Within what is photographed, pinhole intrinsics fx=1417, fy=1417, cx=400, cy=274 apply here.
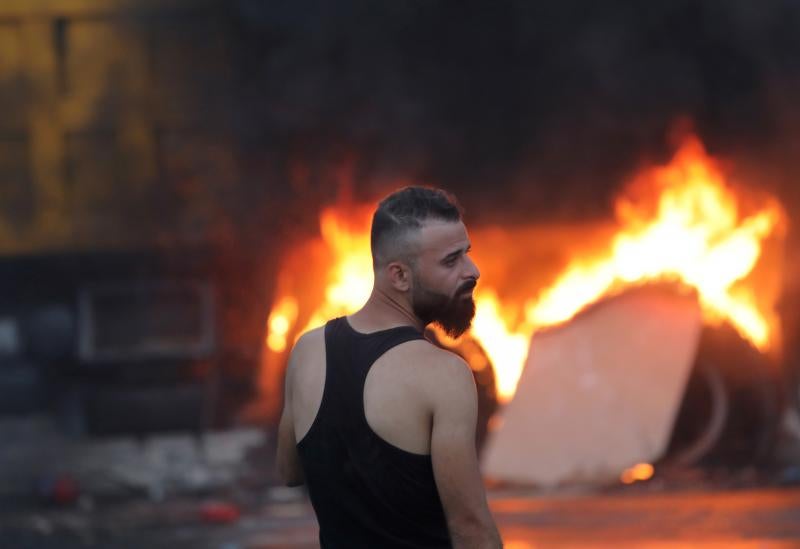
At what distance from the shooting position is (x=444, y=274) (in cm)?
270

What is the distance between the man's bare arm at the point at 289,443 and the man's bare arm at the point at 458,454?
16.6 inches

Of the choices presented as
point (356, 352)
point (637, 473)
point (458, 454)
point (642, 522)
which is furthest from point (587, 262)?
point (458, 454)

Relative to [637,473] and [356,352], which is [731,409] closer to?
[637,473]

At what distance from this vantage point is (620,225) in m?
10.6

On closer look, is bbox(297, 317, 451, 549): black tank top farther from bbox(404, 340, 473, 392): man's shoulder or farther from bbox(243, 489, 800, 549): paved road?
bbox(243, 489, 800, 549): paved road

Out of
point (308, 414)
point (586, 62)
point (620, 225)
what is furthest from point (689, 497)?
point (308, 414)

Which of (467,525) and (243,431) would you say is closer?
(467,525)

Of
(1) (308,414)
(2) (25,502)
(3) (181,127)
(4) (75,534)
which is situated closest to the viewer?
(1) (308,414)

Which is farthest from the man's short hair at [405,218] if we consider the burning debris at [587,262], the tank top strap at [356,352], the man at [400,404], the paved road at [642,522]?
the burning debris at [587,262]

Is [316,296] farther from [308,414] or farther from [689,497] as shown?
[308,414]

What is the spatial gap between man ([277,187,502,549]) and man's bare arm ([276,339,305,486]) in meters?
0.05

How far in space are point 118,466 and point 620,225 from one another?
13.2ft

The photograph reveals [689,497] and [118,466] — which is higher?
[118,466]

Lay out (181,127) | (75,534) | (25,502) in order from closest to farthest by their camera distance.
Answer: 1. (75,534)
2. (25,502)
3. (181,127)
